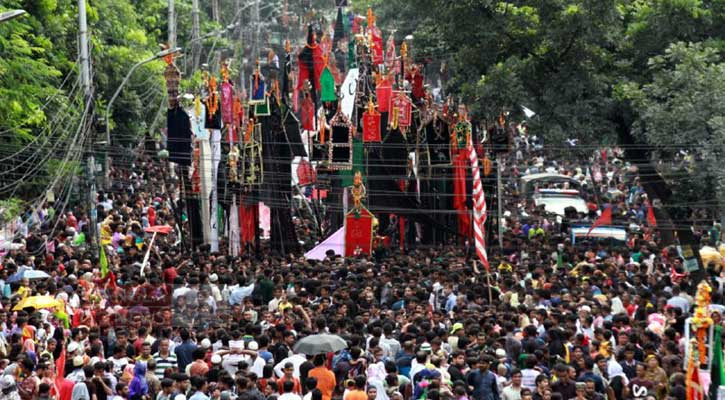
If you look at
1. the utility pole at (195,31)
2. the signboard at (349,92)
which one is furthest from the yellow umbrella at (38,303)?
the utility pole at (195,31)

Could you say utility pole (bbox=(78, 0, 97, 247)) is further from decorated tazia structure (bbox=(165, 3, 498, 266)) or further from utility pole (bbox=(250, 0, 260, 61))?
utility pole (bbox=(250, 0, 260, 61))

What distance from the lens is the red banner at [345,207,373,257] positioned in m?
29.5

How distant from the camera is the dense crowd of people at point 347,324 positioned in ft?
51.1

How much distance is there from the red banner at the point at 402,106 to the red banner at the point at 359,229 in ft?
7.35

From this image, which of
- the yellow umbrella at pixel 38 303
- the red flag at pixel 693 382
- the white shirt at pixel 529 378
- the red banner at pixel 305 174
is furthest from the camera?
the red banner at pixel 305 174

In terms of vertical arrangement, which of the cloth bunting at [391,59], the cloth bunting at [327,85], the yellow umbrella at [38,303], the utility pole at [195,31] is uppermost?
the utility pole at [195,31]

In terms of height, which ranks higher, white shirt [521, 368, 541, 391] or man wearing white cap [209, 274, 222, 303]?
man wearing white cap [209, 274, 222, 303]

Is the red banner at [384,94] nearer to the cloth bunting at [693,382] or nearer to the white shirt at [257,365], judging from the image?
the white shirt at [257,365]

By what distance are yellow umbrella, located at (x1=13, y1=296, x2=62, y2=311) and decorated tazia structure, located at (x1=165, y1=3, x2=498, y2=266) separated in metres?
10.6

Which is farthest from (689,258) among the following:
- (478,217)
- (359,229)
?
(359,229)

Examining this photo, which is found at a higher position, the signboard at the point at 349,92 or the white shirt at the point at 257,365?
the signboard at the point at 349,92

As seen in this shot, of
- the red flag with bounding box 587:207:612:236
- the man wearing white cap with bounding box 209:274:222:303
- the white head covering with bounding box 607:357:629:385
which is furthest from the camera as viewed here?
the red flag with bounding box 587:207:612:236

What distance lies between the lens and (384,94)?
30.7 metres

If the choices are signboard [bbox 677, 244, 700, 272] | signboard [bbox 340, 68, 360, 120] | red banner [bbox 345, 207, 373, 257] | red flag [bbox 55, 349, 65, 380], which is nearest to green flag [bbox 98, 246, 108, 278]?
red banner [bbox 345, 207, 373, 257]
